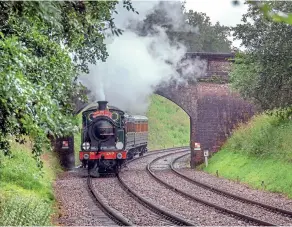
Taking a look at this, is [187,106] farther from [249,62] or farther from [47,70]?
[47,70]

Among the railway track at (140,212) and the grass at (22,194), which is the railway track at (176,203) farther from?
the grass at (22,194)

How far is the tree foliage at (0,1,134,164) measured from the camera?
6.03 metres

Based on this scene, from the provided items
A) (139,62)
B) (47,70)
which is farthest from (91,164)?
(47,70)

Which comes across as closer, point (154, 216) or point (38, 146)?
point (38, 146)

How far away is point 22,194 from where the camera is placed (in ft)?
38.6

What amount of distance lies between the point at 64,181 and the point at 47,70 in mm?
11216

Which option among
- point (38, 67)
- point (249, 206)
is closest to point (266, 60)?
point (249, 206)

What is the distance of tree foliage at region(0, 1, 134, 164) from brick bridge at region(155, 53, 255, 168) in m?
15.9

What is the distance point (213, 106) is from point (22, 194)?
14784 mm

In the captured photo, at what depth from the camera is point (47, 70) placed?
8.37m

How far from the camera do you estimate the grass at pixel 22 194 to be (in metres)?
8.73

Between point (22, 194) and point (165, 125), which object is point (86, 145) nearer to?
point (22, 194)

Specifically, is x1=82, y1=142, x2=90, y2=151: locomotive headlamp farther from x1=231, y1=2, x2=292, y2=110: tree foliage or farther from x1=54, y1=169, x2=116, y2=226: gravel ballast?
x1=231, y1=2, x2=292, y2=110: tree foliage

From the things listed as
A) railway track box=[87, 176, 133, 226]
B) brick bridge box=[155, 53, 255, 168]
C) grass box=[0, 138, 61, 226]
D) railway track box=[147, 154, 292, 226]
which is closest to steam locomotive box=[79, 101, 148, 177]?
grass box=[0, 138, 61, 226]
